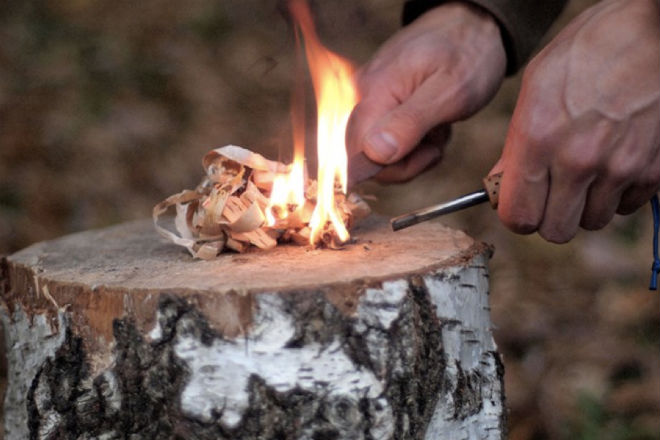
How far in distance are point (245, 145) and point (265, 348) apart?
2466 millimetres

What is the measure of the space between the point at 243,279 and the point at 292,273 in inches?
3.0

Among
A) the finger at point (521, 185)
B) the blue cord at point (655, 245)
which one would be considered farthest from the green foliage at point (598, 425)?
the finger at point (521, 185)

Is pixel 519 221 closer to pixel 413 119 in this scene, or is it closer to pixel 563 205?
pixel 563 205

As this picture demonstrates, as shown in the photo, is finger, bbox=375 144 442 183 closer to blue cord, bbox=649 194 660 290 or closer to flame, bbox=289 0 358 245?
flame, bbox=289 0 358 245

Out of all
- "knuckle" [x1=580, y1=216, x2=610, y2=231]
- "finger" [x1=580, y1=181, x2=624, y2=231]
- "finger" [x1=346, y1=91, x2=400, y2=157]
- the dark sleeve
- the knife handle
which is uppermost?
the dark sleeve

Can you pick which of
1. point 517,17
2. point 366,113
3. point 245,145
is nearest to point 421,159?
point 366,113

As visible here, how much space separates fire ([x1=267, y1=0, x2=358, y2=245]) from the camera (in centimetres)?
141

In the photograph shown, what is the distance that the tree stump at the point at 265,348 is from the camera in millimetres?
1154

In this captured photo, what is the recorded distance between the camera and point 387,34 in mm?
3900

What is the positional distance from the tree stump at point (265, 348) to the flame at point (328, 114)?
73 mm

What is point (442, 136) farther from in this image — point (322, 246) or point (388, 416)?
point (388, 416)

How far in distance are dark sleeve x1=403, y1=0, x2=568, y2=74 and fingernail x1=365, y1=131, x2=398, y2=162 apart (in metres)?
0.44

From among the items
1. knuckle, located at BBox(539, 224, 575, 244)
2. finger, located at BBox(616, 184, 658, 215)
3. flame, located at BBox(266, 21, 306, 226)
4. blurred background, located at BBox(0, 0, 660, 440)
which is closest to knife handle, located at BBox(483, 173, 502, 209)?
knuckle, located at BBox(539, 224, 575, 244)

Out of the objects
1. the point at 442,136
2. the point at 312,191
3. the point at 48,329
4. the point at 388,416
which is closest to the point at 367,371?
the point at 388,416
